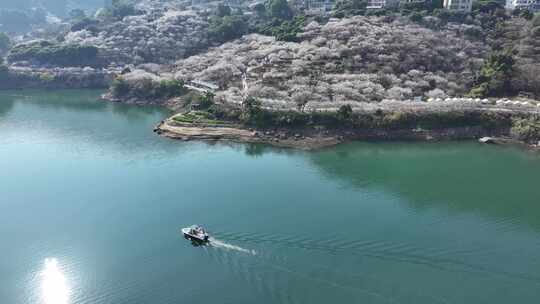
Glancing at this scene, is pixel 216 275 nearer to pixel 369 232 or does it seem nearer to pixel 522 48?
pixel 369 232

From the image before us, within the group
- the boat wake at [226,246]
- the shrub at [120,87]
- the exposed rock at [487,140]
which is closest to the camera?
the boat wake at [226,246]

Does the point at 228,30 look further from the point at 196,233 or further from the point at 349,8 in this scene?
the point at 196,233

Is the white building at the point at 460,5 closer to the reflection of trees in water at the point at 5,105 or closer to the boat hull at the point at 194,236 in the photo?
the boat hull at the point at 194,236

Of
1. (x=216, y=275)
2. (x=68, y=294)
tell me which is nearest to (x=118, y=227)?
(x=68, y=294)

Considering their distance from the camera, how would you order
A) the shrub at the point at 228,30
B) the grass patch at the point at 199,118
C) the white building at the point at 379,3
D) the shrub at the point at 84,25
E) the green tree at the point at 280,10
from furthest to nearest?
the shrub at the point at 84,25
the green tree at the point at 280,10
the white building at the point at 379,3
the shrub at the point at 228,30
the grass patch at the point at 199,118

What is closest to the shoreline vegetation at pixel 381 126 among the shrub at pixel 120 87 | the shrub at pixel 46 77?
the shrub at pixel 120 87

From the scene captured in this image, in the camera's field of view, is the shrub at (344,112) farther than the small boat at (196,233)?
Yes

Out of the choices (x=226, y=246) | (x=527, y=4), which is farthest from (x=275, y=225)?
(x=527, y=4)
